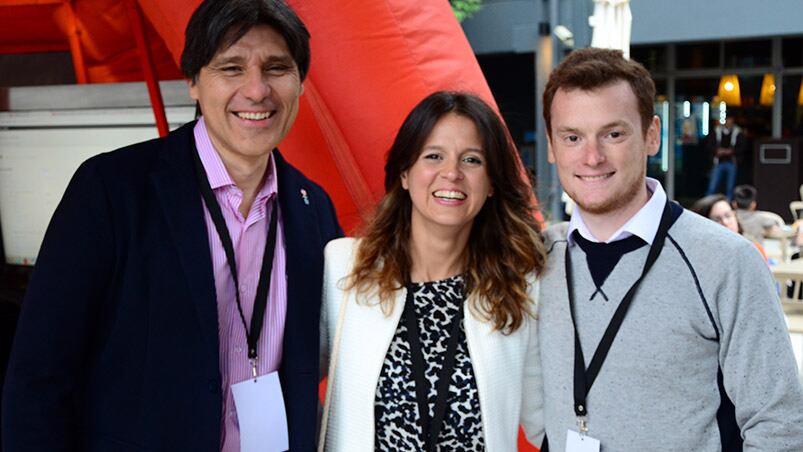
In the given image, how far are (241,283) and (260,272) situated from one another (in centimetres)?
5

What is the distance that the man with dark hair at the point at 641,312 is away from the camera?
148cm

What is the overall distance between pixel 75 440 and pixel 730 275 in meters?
1.30

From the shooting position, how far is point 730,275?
149cm

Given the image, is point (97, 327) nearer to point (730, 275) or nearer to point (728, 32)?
point (730, 275)

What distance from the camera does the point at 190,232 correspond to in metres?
1.56

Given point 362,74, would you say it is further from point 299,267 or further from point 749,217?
point 749,217

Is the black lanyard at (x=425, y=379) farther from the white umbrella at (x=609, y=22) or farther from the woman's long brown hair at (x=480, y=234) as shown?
the white umbrella at (x=609, y=22)

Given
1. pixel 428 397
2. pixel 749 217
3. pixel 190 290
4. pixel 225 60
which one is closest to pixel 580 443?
pixel 428 397

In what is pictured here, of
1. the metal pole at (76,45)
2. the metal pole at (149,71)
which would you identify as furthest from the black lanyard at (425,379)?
the metal pole at (76,45)

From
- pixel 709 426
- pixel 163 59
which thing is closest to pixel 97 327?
pixel 709 426

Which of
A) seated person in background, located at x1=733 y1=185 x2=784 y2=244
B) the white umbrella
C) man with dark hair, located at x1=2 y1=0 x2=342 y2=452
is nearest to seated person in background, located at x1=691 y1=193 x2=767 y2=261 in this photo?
seated person in background, located at x1=733 y1=185 x2=784 y2=244

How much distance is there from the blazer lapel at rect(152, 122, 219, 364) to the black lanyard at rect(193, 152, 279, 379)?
0.03m

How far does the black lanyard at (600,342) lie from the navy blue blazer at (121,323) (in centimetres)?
72

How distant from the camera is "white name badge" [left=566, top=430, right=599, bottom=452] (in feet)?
5.22
